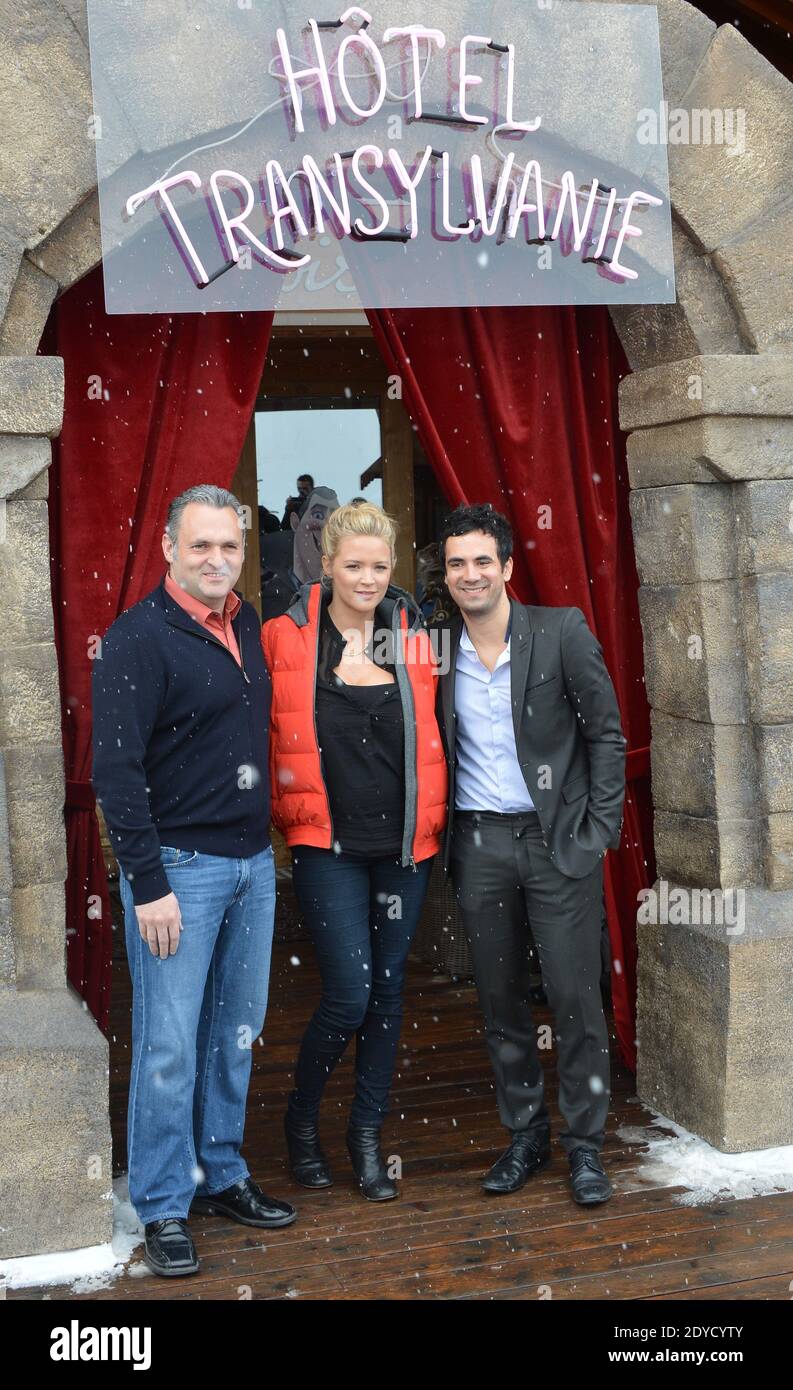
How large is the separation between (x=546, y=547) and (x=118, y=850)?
160cm

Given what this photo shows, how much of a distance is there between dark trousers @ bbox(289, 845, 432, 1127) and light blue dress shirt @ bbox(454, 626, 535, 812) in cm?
23

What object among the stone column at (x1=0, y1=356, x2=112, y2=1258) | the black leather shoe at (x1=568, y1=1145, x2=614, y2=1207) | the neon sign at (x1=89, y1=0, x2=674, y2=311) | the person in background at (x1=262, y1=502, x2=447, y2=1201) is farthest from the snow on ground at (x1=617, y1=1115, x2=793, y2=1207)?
the neon sign at (x1=89, y1=0, x2=674, y2=311)

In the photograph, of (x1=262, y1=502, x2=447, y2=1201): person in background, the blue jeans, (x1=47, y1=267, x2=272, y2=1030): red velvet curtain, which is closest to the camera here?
the blue jeans

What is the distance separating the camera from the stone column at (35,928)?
2.95 metres

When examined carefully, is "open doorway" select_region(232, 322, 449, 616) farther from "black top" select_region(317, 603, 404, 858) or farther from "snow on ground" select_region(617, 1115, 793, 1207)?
"snow on ground" select_region(617, 1115, 793, 1207)

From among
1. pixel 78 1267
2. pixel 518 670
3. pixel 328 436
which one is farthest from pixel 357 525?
pixel 328 436

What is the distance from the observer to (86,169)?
2955mm

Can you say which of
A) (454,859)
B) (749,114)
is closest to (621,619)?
(454,859)

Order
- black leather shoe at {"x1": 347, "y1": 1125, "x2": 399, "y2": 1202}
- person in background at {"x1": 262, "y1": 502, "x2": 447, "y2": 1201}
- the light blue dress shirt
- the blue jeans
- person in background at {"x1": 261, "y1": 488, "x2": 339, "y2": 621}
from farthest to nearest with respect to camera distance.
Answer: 1. person in background at {"x1": 261, "y1": 488, "x2": 339, "y2": 621}
2. black leather shoe at {"x1": 347, "y1": 1125, "x2": 399, "y2": 1202}
3. the light blue dress shirt
4. person in background at {"x1": 262, "y1": 502, "x2": 447, "y2": 1201}
5. the blue jeans

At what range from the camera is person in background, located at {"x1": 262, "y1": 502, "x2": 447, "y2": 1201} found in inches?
119

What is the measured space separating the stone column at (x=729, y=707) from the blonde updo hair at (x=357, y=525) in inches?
36.3

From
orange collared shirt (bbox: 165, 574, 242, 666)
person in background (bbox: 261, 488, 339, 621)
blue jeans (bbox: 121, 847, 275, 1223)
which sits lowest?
blue jeans (bbox: 121, 847, 275, 1223)

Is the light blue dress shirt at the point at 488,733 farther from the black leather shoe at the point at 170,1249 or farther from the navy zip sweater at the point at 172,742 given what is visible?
the black leather shoe at the point at 170,1249

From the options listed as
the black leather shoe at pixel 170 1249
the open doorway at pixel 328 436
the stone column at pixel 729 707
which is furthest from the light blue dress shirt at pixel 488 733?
the open doorway at pixel 328 436
